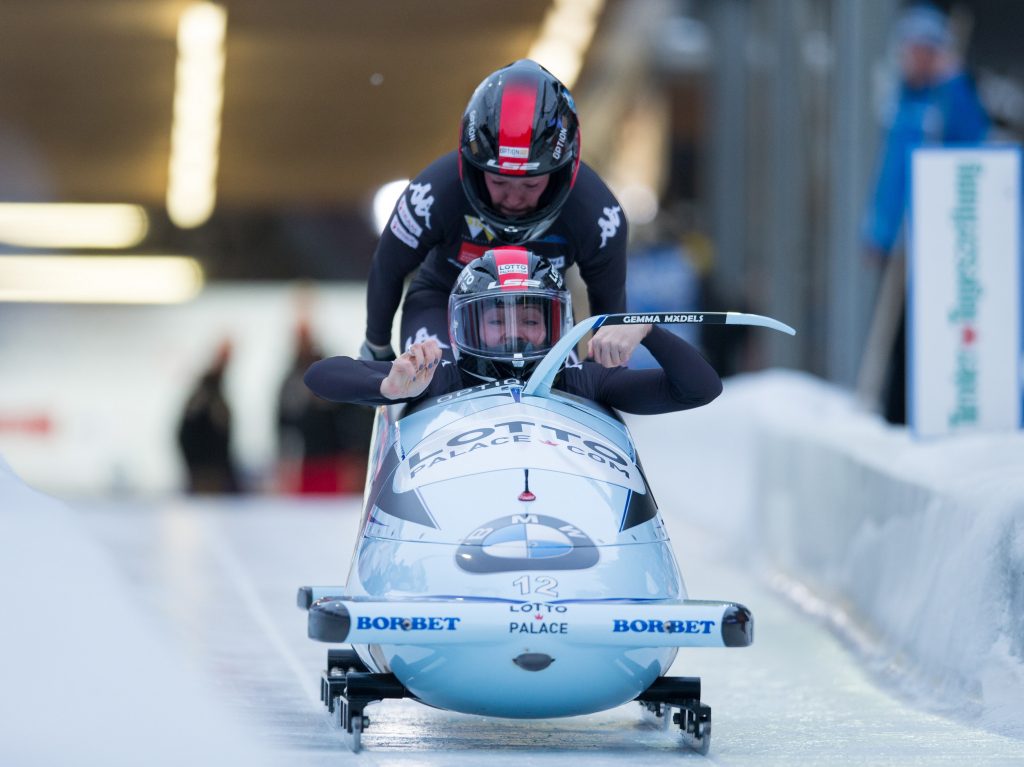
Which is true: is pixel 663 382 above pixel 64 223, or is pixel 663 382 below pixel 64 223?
below

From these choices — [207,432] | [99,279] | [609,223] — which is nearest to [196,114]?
[207,432]

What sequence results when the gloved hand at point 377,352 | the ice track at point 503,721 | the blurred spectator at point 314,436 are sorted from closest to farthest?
the ice track at point 503,721, the gloved hand at point 377,352, the blurred spectator at point 314,436

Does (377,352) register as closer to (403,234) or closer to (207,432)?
(403,234)

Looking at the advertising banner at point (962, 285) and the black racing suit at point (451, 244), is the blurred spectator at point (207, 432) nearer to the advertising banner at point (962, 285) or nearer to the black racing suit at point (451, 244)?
the advertising banner at point (962, 285)

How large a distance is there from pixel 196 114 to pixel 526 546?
10.00m

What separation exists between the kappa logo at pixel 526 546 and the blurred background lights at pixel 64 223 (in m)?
13.0

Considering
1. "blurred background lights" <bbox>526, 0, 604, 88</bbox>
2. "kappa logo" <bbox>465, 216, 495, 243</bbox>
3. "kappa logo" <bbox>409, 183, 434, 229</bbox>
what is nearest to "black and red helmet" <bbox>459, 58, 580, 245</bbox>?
"kappa logo" <bbox>465, 216, 495, 243</bbox>

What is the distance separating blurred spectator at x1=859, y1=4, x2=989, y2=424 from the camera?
6969mm

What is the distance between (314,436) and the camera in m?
13.0

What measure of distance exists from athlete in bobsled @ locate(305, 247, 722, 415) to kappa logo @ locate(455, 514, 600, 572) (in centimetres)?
52

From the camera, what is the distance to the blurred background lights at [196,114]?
36.5ft

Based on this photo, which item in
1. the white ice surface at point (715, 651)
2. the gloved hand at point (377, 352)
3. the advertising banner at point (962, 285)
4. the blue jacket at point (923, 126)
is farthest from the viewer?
the blue jacket at point (923, 126)

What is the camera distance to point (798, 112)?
13.5m

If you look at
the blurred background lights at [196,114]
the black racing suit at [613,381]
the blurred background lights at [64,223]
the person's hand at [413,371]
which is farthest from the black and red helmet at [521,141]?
the blurred background lights at [64,223]
